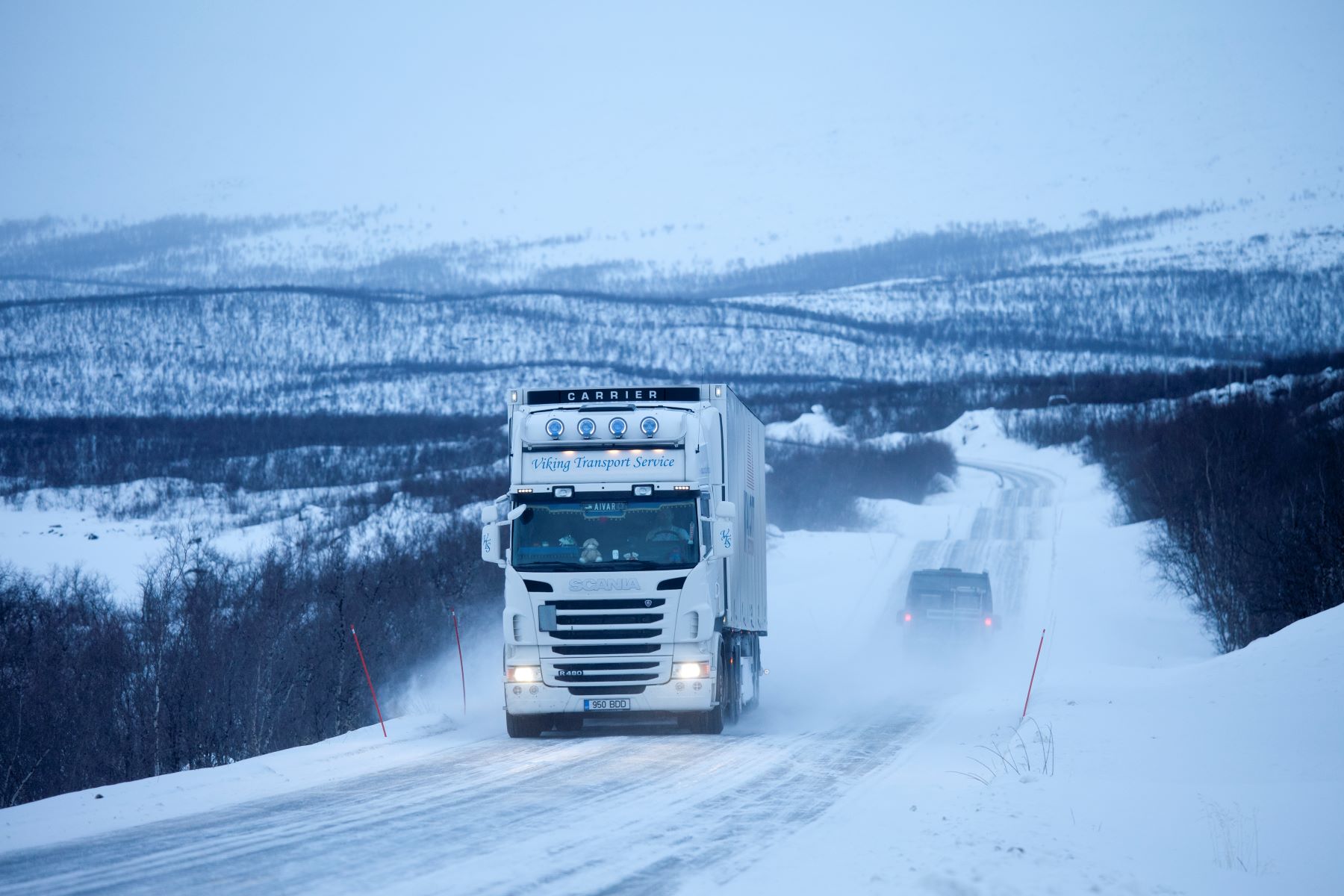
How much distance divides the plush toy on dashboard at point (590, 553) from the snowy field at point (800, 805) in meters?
2.34

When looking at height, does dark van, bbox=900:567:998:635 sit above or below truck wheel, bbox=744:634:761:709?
below

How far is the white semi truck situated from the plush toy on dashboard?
0.01 metres

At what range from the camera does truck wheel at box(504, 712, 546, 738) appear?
15555 millimetres

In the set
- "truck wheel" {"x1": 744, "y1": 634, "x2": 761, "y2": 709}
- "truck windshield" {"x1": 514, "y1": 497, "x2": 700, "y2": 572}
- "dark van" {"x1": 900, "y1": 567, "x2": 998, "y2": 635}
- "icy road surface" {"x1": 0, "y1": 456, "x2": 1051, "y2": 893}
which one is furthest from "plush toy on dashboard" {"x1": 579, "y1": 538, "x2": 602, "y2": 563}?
"dark van" {"x1": 900, "y1": 567, "x2": 998, "y2": 635}

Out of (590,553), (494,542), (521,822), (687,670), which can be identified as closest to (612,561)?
(590,553)

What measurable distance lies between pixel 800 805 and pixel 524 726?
604 centimetres

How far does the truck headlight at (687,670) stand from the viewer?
49.1ft

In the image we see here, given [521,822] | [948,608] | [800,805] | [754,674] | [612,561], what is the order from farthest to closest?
[948,608] → [754,674] → [612,561] → [800,805] → [521,822]

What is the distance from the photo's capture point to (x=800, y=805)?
34.4 feet

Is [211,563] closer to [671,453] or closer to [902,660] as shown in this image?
[902,660]

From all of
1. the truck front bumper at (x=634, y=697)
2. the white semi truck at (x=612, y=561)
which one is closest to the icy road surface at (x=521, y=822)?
the truck front bumper at (x=634, y=697)

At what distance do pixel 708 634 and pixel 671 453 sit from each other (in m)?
2.38

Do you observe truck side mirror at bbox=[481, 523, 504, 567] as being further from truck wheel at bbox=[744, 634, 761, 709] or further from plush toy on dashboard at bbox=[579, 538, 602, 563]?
truck wheel at bbox=[744, 634, 761, 709]

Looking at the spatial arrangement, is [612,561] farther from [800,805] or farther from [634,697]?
[800,805]
